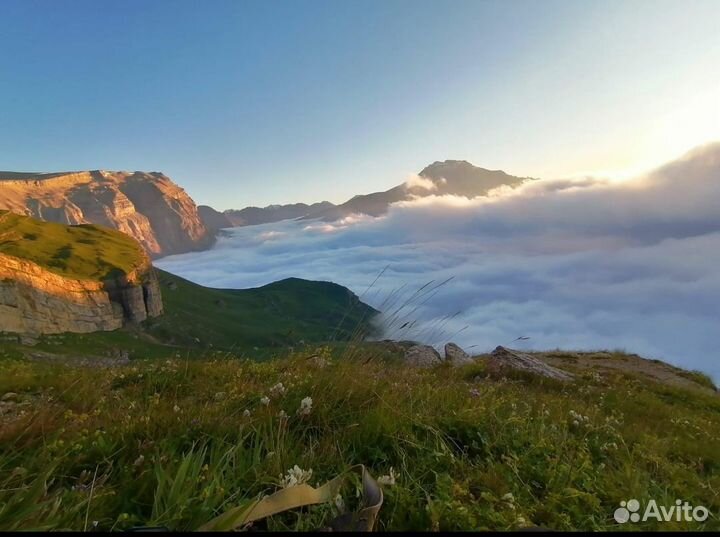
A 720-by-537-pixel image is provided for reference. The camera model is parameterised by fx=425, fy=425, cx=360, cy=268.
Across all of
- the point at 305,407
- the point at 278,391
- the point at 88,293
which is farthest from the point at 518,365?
the point at 88,293

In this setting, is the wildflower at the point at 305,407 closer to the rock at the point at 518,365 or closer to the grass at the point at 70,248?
the rock at the point at 518,365

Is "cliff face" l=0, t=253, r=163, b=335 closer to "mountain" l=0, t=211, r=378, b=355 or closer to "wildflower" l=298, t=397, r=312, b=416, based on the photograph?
"mountain" l=0, t=211, r=378, b=355

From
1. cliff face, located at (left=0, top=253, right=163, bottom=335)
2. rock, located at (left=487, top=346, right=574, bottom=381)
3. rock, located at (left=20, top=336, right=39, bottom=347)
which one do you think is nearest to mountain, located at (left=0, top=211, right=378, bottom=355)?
cliff face, located at (left=0, top=253, right=163, bottom=335)

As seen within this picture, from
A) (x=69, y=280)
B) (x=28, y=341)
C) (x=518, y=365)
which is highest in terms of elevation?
(x=518, y=365)

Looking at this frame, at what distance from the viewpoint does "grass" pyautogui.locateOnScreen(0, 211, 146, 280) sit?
133 metres

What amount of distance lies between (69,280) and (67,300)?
6.13 metres

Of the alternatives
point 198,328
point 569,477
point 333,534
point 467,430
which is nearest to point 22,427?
point 333,534

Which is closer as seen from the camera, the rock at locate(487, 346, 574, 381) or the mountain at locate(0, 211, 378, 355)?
the rock at locate(487, 346, 574, 381)

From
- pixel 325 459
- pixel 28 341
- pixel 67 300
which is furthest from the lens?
pixel 67 300

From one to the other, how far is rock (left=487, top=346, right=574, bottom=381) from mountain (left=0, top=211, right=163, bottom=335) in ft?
451

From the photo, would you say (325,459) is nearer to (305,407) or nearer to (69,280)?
(305,407)

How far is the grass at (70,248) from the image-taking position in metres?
133

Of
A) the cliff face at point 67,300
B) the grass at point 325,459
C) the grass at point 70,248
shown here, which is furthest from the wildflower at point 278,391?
the grass at point 70,248

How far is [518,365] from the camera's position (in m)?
14.4
